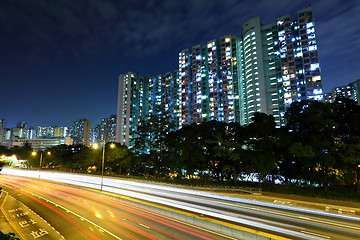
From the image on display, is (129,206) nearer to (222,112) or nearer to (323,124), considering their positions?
(323,124)

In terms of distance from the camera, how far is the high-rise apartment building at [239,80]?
303ft

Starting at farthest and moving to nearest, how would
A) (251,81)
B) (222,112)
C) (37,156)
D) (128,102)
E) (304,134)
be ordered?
(128,102) → (222,112) → (251,81) → (37,156) → (304,134)

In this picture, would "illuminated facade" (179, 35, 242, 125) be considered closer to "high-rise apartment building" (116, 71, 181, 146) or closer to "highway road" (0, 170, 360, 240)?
"high-rise apartment building" (116, 71, 181, 146)

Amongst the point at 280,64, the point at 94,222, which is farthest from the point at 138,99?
the point at 94,222

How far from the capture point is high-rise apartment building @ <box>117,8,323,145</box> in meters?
92.4

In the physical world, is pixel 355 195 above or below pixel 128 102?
below

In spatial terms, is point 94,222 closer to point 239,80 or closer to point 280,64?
point 280,64

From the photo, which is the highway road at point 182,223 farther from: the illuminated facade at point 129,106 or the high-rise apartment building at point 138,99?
the illuminated facade at point 129,106

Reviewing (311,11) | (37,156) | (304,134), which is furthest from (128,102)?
(304,134)

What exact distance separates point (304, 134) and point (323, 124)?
3.84 meters

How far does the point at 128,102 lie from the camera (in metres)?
150

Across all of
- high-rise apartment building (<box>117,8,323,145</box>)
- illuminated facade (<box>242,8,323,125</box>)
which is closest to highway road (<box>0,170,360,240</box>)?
high-rise apartment building (<box>117,8,323,145</box>)

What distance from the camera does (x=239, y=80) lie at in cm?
11556

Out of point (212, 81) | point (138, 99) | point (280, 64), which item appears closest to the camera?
point (280, 64)
